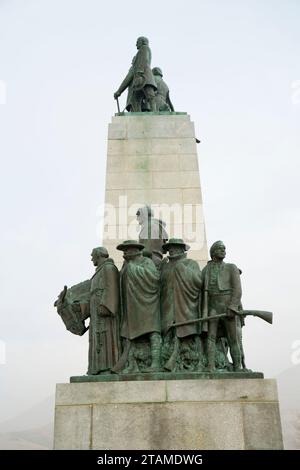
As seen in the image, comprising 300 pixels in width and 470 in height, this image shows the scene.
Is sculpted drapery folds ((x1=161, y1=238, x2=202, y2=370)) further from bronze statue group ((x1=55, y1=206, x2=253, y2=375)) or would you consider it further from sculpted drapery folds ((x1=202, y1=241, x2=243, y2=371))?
sculpted drapery folds ((x1=202, y1=241, x2=243, y2=371))

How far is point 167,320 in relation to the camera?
8.30m

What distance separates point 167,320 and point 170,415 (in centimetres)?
152

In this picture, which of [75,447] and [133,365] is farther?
[133,365]

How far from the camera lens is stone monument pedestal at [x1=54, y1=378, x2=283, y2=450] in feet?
23.7

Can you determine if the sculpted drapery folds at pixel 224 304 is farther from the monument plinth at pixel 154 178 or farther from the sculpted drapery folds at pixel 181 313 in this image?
the monument plinth at pixel 154 178

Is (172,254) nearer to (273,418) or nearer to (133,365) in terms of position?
(133,365)

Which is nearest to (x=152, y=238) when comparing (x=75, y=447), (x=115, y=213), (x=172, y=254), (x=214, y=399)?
(x=172, y=254)

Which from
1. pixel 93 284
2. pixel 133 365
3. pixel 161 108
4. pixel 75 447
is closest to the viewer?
pixel 75 447

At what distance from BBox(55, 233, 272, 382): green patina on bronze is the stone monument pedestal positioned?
264 mm

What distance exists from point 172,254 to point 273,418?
10.00ft

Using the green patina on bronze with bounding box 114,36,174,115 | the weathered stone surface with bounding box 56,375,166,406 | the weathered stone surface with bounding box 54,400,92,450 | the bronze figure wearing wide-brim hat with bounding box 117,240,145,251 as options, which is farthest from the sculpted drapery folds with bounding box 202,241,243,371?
the green patina on bronze with bounding box 114,36,174,115

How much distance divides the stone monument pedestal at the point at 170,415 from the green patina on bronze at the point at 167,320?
264mm

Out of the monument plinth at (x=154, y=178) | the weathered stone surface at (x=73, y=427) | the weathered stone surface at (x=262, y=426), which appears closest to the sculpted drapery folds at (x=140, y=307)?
the weathered stone surface at (x=73, y=427)
